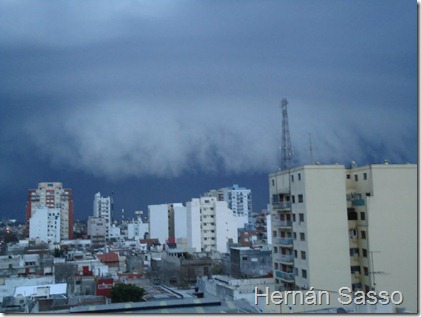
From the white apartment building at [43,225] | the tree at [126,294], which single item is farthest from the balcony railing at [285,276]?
the white apartment building at [43,225]

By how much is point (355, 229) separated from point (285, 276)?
0.95 metres

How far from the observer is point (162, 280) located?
28.0 ft

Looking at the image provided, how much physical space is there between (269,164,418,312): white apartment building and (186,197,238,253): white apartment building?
23.3ft

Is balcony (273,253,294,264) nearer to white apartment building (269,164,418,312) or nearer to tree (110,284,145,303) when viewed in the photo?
white apartment building (269,164,418,312)

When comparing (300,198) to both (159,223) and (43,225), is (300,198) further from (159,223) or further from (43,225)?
(43,225)

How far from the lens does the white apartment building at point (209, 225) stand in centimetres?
1255

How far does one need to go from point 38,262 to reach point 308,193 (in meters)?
5.52

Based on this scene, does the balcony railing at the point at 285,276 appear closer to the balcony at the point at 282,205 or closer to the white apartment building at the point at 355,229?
the white apartment building at the point at 355,229

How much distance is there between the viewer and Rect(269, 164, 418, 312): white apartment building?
5.13 meters

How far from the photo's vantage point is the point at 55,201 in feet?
66.9

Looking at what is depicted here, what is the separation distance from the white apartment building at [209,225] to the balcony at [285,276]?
6.71m

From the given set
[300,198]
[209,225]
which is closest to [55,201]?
[209,225]

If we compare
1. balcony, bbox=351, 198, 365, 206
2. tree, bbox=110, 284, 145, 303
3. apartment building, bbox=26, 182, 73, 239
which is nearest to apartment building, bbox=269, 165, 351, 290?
balcony, bbox=351, 198, 365, 206

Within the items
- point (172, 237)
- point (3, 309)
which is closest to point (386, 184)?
point (3, 309)
